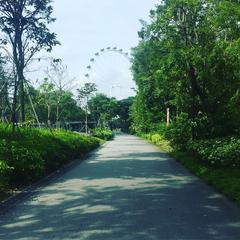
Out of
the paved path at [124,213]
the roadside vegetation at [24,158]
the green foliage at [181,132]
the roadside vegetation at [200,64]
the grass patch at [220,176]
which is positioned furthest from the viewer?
the green foliage at [181,132]

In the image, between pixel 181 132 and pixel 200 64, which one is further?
pixel 181 132

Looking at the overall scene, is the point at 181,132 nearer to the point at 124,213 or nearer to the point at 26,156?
the point at 26,156

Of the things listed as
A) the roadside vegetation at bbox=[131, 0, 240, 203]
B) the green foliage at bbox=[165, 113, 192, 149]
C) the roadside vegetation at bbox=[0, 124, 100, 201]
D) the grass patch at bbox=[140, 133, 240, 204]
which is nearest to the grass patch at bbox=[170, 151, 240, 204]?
the grass patch at bbox=[140, 133, 240, 204]

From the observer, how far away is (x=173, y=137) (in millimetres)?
30781

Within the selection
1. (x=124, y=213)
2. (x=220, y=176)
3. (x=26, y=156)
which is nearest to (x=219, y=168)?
(x=220, y=176)

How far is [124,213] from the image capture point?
970 centimetres

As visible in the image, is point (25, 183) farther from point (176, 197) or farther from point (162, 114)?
point (162, 114)

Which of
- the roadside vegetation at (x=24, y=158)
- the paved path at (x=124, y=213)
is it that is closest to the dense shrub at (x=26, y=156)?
the roadside vegetation at (x=24, y=158)

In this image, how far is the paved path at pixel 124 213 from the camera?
26.0 ft

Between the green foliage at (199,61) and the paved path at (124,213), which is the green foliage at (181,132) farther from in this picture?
the paved path at (124,213)

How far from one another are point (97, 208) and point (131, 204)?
2.92 ft

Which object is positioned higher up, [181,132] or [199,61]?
[199,61]

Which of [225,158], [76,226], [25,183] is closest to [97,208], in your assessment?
[76,226]

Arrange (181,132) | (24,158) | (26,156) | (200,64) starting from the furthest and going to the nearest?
(181,132) < (200,64) < (26,156) < (24,158)
